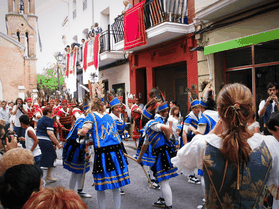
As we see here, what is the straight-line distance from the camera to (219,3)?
24.0ft

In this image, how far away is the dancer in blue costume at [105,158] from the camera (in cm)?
359

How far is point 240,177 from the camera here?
1.55m

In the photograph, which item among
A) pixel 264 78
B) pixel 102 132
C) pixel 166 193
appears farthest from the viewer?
pixel 264 78

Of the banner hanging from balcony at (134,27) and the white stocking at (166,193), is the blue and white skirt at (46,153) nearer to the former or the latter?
the white stocking at (166,193)

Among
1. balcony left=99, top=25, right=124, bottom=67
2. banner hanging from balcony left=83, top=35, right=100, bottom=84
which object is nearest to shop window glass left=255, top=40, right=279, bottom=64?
balcony left=99, top=25, right=124, bottom=67

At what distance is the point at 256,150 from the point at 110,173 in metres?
2.47

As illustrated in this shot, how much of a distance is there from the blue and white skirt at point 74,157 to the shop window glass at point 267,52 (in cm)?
585

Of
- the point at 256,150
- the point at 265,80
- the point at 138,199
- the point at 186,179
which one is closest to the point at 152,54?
the point at 265,80

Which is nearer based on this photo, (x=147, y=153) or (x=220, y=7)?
(x=147, y=153)

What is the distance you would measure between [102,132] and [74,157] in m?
1.36

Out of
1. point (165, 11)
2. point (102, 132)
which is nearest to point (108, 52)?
point (165, 11)

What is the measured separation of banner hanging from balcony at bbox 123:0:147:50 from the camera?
1053 centimetres

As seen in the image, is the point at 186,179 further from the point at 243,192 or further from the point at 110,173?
the point at 243,192

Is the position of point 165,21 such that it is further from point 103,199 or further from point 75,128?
point 103,199
